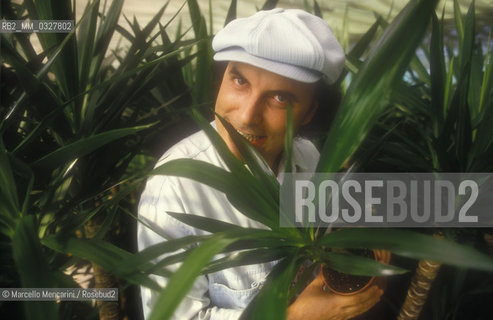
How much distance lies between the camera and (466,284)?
0.70 m

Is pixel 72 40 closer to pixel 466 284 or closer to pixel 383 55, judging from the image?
pixel 383 55

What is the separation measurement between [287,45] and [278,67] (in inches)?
1.2

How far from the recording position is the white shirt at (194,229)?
18.6 inches

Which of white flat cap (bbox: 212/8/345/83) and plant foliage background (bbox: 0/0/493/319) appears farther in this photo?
white flat cap (bbox: 212/8/345/83)

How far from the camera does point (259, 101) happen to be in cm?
44

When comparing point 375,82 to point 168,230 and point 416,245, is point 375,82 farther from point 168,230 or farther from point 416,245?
point 168,230

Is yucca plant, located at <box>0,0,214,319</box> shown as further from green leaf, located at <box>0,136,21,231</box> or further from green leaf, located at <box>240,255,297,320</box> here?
green leaf, located at <box>240,255,297,320</box>

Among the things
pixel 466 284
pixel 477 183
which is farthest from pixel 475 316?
pixel 477 183

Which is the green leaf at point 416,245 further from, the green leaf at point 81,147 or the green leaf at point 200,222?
the green leaf at point 81,147

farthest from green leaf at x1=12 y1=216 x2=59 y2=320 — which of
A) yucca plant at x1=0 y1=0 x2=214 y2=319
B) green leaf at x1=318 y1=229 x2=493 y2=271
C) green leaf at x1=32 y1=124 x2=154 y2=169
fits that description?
green leaf at x1=318 y1=229 x2=493 y2=271

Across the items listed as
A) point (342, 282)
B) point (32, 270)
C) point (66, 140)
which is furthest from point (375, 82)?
point (66, 140)

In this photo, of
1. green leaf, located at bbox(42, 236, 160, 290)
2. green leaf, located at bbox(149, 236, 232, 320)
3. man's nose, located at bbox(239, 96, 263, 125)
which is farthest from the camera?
man's nose, located at bbox(239, 96, 263, 125)

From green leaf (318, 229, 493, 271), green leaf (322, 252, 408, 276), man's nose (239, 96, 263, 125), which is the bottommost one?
green leaf (322, 252, 408, 276)

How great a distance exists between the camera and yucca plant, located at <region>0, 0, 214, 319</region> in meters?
0.35
